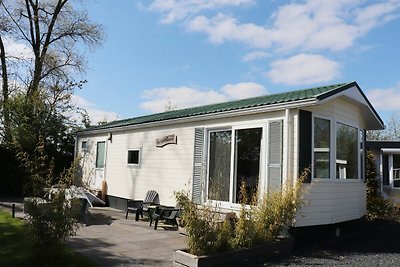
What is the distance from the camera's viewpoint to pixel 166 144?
10.5 meters

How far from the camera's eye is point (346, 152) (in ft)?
28.5

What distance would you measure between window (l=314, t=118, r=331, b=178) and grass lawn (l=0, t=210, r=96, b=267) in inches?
184

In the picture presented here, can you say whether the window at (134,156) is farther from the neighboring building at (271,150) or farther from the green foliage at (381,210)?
the green foliage at (381,210)

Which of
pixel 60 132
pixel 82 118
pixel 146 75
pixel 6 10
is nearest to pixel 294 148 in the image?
pixel 146 75

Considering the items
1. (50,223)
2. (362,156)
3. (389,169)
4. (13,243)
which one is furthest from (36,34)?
(389,169)

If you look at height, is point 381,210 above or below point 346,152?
below

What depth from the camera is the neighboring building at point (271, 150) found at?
721 cm

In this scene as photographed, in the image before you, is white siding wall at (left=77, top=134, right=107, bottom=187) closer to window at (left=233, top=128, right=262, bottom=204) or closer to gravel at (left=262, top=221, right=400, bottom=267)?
window at (left=233, top=128, right=262, bottom=204)

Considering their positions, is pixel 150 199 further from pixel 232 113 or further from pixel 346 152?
pixel 346 152

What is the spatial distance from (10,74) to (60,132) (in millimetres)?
5490

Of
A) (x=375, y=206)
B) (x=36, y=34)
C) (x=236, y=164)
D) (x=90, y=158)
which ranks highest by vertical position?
(x=36, y=34)

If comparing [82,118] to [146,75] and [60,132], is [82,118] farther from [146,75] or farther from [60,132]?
[146,75]

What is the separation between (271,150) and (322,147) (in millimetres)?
1164

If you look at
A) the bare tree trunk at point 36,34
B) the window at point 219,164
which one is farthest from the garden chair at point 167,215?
the bare tree trunk at point 36,34
